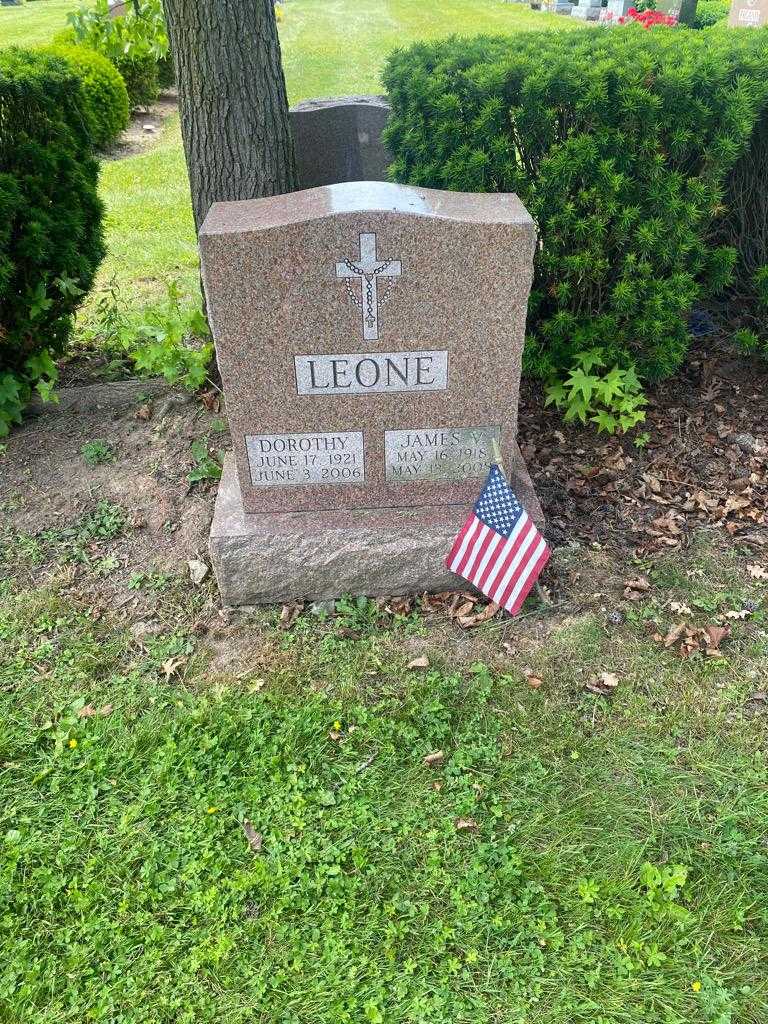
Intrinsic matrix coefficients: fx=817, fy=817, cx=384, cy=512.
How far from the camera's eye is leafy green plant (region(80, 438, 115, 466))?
441 cm

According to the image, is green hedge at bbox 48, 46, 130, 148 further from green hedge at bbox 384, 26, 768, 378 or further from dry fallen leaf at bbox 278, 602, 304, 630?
dry fallen leaf at bbox 278, 602, 304, 630

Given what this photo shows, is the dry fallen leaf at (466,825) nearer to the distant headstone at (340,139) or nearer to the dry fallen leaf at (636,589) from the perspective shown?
the dry fallen leaf at (636,589)

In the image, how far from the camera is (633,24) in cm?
477

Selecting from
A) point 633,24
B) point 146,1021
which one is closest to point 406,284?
point 146,1021

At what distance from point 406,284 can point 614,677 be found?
1.73 meters

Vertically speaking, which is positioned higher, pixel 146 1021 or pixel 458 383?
pixel 458 383

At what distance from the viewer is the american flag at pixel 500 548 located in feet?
10.8

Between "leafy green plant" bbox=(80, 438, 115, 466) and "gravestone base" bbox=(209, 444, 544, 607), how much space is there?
3.69 ft

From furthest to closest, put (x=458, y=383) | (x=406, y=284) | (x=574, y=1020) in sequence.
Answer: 1. (x=458, y=383)
2. (x=406, y=284)
3. (x=574, y=1020)

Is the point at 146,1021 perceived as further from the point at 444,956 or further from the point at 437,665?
the point at 437,665

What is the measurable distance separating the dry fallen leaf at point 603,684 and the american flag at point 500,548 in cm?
43

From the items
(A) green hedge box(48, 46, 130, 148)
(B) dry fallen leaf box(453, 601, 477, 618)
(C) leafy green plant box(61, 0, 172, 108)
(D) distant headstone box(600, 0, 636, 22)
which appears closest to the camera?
(B) dry fallen leaf box(453, 601, 477, 618)

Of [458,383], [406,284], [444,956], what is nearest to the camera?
[444,956]

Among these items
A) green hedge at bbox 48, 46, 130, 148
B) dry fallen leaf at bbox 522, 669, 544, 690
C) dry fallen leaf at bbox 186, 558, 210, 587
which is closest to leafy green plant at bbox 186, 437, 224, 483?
dry fallen leaf at bbox 186, 558, 210, 587
